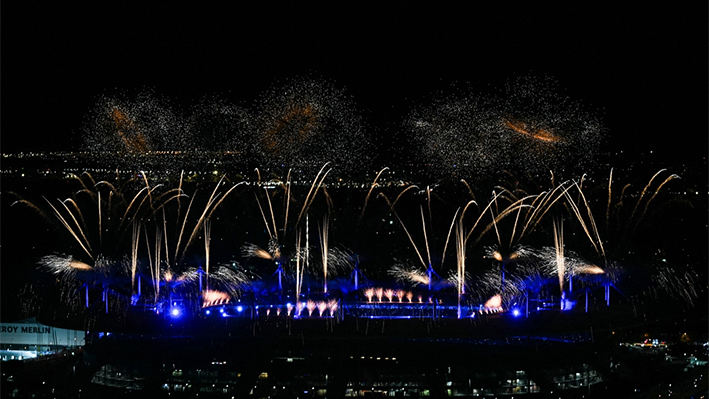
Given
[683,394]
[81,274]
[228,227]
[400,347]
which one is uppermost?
[228,227]

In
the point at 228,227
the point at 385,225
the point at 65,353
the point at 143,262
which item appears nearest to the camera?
the point at 65,353

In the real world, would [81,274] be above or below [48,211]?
below

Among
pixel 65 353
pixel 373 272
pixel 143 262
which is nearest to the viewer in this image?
pixel 65 353

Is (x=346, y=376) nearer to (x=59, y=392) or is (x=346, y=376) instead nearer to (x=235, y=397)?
(x=235, y=397)

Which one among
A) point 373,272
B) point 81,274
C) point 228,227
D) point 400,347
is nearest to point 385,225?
point 228,227

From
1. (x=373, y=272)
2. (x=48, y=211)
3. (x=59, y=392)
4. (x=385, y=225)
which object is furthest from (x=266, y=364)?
(x=48, y=211)

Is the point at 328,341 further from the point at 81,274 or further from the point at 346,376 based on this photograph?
the point at 81,274

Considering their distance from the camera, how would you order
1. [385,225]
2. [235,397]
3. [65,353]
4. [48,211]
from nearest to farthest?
[235,397], [65,353], [385,225], [48,211]

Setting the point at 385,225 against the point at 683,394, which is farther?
the point at 385,225

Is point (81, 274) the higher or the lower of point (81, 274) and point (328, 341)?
the higher
